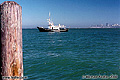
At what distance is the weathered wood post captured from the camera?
2.18 m

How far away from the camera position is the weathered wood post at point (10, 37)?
2.18 meters

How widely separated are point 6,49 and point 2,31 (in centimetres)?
30

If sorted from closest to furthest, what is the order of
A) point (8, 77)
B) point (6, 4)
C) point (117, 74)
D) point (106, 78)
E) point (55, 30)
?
1. point (6, 4)
2. point (8, 77)
3. point (106, 78)
4. point (117, 74)
5. point (55, 30)

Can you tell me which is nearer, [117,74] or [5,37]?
[5,37]

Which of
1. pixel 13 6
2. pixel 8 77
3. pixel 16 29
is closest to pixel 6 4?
pixel 13 6

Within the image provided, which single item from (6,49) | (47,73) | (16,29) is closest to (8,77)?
(6,49)

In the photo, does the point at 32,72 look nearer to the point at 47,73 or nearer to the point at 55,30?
the point at 47,73

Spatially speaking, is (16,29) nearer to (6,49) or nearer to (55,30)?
(6,49)

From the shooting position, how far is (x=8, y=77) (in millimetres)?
2338


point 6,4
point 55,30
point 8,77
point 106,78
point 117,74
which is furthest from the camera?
point 55,30

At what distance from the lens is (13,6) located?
2178mm

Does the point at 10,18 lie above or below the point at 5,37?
above

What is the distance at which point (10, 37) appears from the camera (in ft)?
7.31

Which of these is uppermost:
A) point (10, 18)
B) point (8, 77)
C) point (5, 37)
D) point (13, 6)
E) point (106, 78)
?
point (13, 6)
